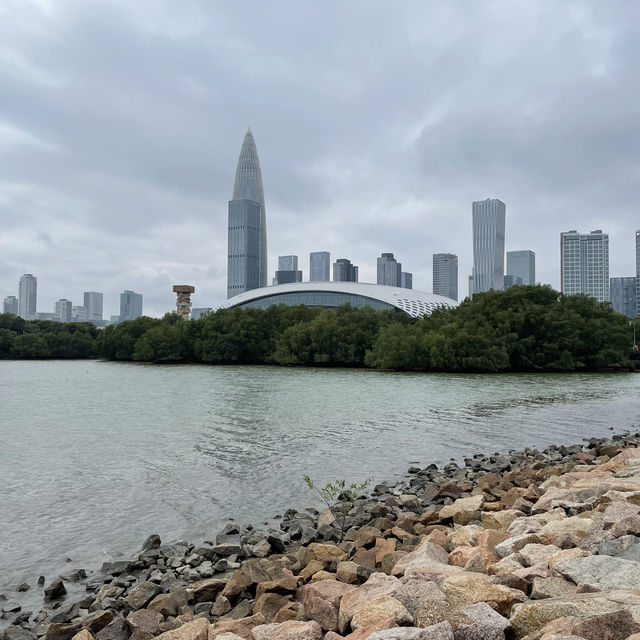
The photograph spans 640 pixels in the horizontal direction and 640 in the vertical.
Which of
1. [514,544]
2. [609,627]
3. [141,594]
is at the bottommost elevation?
[141,594]

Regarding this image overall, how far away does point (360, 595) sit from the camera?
13.6 ft

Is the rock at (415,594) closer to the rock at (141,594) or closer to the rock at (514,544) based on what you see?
the rock at (514,544)

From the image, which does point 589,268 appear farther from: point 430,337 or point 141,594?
point 141,594

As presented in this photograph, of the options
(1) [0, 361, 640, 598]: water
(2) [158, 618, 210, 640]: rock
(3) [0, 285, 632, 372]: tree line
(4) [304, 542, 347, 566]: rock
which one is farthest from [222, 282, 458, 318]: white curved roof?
(2) [158, 618, 210, 640]: rock

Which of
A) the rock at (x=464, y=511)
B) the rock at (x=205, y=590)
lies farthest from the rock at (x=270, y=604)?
the rock at (x=464, y=511)

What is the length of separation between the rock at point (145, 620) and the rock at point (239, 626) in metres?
0.56

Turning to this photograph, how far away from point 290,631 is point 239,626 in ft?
1.73

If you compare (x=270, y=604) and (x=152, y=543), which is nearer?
(x=270, y=604)

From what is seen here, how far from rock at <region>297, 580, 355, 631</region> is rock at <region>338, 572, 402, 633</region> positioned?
0.18 ft

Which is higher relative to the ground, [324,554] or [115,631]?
[324,554]

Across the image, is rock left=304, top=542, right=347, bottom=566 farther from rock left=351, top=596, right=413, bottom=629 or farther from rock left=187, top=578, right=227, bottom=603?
rock left=351, top=596, right=413, bottom=629

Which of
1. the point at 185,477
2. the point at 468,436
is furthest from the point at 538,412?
the point at 185,477

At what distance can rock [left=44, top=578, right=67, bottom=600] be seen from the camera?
18.6 ft

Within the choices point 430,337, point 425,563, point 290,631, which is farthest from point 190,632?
point 430,337
